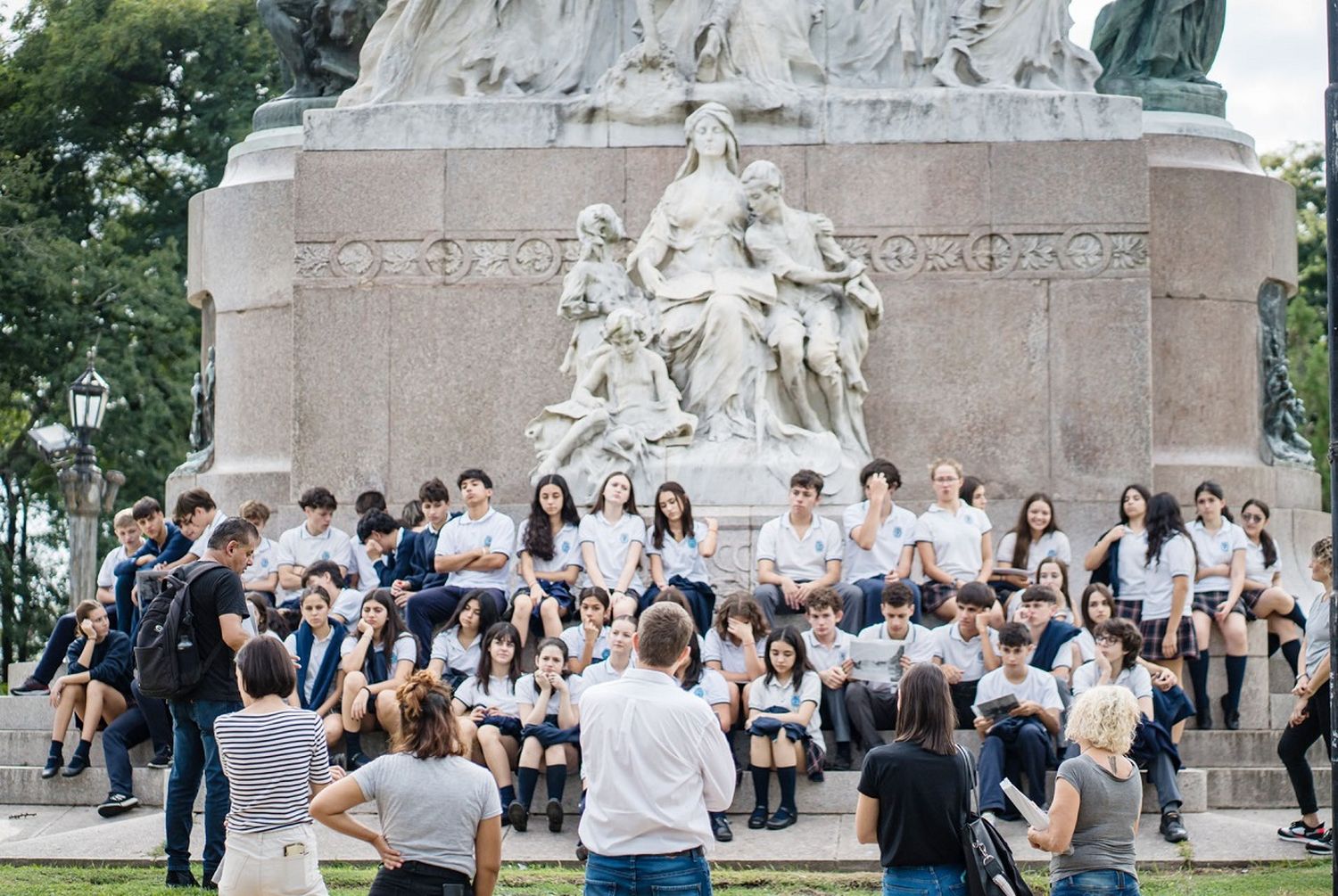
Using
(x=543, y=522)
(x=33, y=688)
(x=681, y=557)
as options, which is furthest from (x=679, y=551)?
(x=33, y=688)

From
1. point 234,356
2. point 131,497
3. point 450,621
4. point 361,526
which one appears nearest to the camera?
point 450,621

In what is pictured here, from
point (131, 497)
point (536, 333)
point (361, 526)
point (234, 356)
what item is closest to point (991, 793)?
point (361, 526)

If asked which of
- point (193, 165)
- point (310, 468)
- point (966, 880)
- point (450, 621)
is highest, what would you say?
point (193, 165)

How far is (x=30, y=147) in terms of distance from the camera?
3375 cm

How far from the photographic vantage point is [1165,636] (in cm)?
1411

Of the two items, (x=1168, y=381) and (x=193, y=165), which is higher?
(x=193, y=165)

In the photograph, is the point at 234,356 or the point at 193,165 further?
the point at 193,165

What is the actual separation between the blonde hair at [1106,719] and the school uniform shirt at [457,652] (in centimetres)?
538

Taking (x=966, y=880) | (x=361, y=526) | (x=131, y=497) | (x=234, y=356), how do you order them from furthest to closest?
(x=131, y=497), (x=234, y=356), (x=361, y=526), (x=966, y=880)

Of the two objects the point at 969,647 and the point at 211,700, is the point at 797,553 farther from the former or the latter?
the point at 211,700

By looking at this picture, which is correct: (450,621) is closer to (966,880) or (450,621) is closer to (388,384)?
(388,384)

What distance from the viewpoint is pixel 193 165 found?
113 ft

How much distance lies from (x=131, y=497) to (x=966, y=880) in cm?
2657

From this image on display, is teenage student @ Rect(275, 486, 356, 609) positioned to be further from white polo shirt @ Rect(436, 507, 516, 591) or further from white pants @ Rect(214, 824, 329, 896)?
white pants @ Rect(214, 824, 329, 896)
